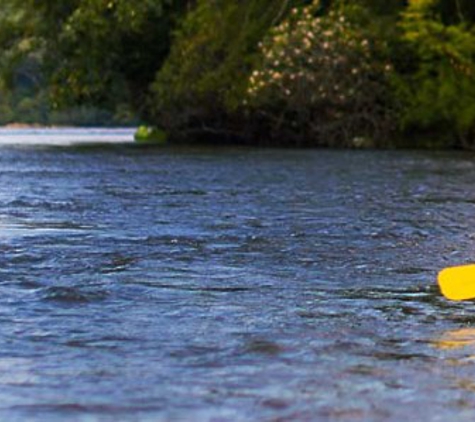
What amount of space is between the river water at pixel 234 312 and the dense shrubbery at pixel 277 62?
16.9 meters

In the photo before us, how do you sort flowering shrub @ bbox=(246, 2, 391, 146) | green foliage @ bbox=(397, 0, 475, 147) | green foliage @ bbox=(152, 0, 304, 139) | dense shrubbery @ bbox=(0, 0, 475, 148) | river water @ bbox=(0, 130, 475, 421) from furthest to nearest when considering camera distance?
1. green foliage @ bbox=(152, 0, 304, 139)
2. flowering shrub @ bbox=(246, 2, 391, 146)
3. dense shrubbery @ bbox=(0, 0, 475, 148)
4. green foliage @ bbox=(397, 0, 475, 147)
5. river water @ bbox=(0, 130, 475, 421)

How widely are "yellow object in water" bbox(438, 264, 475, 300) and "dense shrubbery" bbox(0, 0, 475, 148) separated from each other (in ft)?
68.6

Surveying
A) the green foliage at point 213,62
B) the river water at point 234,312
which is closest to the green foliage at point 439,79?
the green foliage at point 213,62

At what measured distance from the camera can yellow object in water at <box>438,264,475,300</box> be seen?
4.93 metres

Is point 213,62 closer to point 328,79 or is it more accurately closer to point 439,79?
point 328,79

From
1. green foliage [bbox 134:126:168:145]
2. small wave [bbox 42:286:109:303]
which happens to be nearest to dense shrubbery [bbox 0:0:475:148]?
green foliage [bbox 134:126:168:145]

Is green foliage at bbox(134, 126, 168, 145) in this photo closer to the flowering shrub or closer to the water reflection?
the flowering shrub

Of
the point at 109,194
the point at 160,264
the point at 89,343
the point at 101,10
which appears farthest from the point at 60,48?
the point at 89,343

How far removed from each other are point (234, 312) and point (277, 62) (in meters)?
23.3

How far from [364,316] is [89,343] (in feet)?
3.58

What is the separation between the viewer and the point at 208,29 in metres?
30.2

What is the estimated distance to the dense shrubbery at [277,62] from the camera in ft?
88.8

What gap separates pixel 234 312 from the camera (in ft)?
15.8

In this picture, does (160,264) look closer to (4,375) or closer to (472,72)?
(4,375)
